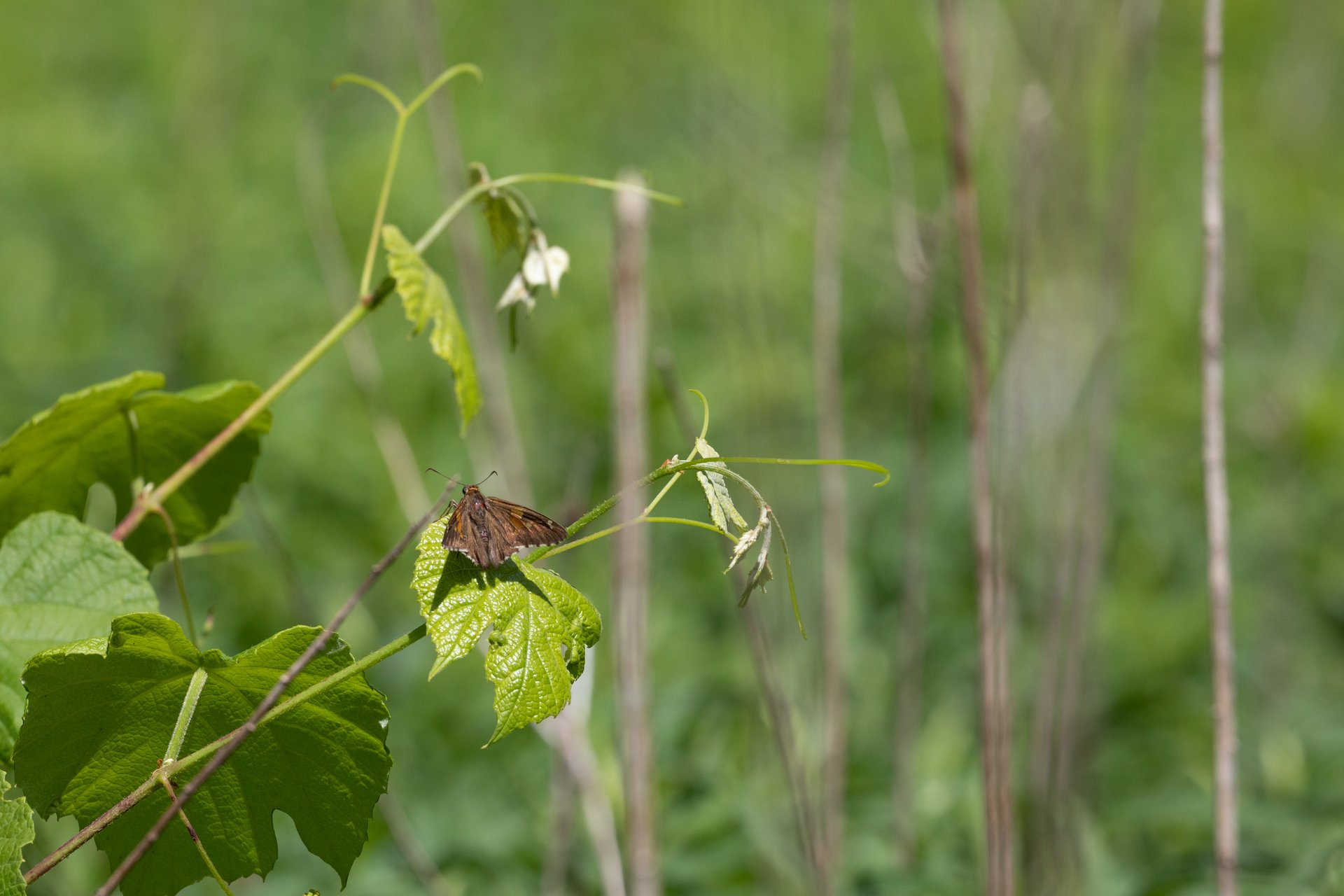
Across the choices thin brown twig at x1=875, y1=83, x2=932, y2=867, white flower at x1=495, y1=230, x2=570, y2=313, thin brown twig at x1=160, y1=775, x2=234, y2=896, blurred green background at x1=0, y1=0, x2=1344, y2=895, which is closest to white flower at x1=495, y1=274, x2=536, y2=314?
white flower at x1=495, y1=230, x2=570, y2=313

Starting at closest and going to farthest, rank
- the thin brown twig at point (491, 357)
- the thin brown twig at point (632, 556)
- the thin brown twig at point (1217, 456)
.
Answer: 1. the thin brown twig at point (1217, 456)
2. the thin brown twig at point (632, 556)
3. the thin brown twig at point (491, 357)

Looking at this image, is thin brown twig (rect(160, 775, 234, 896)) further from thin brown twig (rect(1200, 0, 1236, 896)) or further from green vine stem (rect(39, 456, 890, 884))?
thin brown twig (rect(1200, 0, 1236, 896))

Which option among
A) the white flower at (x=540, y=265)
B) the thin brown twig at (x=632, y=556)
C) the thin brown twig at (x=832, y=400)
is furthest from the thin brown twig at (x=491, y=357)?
the white flower at (x=540, y=265)

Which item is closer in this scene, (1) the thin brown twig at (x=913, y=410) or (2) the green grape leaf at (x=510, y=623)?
(2) the green grape leaf at (x=510, y=623)

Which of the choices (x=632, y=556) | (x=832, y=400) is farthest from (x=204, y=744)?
(x=832, y=400)

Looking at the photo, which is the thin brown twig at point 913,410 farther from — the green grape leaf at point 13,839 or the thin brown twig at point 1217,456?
the green grape leaf at point 13,839

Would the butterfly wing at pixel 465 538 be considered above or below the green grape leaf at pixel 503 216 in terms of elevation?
below

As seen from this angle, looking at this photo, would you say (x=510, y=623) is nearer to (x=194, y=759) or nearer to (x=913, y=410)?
(x=194, y=759)
